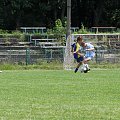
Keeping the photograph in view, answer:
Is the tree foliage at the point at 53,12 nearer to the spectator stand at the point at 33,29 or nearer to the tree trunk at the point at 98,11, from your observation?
the tree trunk at the point at 98,11

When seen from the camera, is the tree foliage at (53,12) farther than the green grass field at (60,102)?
Yes

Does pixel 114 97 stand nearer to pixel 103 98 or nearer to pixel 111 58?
pixel 103 98

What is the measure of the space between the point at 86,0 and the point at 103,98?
6019 centimetres

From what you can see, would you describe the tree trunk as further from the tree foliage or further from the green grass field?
the green grass field

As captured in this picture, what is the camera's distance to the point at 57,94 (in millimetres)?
13891

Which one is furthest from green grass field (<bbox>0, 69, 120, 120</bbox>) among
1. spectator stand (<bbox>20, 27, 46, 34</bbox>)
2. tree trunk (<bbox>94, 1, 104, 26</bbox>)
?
tree trunk (<bbox>94, 1, 104, 26</bbox>)

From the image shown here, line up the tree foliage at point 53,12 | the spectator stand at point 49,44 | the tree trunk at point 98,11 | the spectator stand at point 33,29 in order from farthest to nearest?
the tree trunk at point 98,11 < the tree foliage at point 53,12 < the spectator stand at point 33,29 < the spectator stand at point 49,44

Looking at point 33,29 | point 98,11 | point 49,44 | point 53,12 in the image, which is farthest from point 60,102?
point 53,12

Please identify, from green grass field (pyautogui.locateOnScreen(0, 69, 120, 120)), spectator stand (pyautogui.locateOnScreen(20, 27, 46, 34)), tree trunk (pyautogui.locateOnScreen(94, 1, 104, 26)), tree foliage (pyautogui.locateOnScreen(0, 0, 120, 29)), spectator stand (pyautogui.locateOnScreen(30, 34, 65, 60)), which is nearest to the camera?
green grass field (pyautogui.locateOnScreen(0, 69, 120, 120))

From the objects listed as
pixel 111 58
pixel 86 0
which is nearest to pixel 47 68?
pixel 111 58

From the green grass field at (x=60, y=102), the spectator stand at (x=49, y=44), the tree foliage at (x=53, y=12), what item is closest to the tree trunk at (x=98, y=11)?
the tree foliage at (x=53, y=12)

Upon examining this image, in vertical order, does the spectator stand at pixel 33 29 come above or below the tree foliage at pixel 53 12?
below

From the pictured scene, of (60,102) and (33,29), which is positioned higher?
(60,102)

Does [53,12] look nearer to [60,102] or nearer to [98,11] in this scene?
[98,11]
